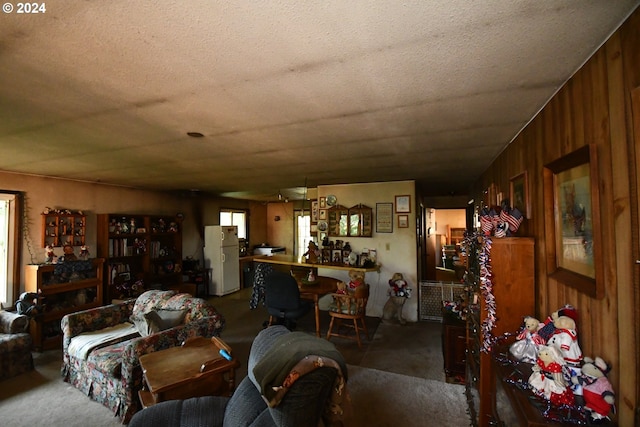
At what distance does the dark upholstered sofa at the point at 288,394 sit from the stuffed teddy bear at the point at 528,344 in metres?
0.99

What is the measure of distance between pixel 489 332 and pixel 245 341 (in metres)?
3.03

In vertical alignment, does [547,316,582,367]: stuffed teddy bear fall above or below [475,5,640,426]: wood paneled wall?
below

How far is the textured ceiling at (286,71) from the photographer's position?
964 millimetres

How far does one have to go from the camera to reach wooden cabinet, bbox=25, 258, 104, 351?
3557mm

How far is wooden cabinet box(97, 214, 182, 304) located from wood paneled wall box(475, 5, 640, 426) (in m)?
5.81

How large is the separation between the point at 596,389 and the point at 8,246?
19.2ft

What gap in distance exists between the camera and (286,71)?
133cm

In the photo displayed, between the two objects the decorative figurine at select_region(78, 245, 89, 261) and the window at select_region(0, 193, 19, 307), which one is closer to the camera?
the window at select_region(0, 193, 19, 307)

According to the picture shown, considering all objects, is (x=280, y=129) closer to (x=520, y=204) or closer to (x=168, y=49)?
(x=168, y=49)

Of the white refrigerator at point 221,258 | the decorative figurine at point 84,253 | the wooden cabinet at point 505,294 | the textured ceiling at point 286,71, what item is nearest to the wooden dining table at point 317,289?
the textured ceiling at point 286,71

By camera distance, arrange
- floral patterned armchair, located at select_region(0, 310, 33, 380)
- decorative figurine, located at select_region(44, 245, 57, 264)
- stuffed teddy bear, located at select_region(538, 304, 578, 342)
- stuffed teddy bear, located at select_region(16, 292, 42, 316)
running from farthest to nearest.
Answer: decorative figurine, located at select_region(44, 245, 57, 264), stuffed teddy bear, located at select_region(16, 292, 42, 316), floral patterned armchair, located at select_region(0, 310, 33, 380), stuffed teddy bear, located at select_region(538, 304, 578, 342)

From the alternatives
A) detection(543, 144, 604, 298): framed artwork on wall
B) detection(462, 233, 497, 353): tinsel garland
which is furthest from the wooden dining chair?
detection(543, 144, 604, 298): framed artwork on wall

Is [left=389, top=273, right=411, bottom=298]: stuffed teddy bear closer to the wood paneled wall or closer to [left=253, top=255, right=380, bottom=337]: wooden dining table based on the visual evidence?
[left=253, top=255, right=380, bottom=337]: wooden dining table

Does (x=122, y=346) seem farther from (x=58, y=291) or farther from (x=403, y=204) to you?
(x=403, y=204)
